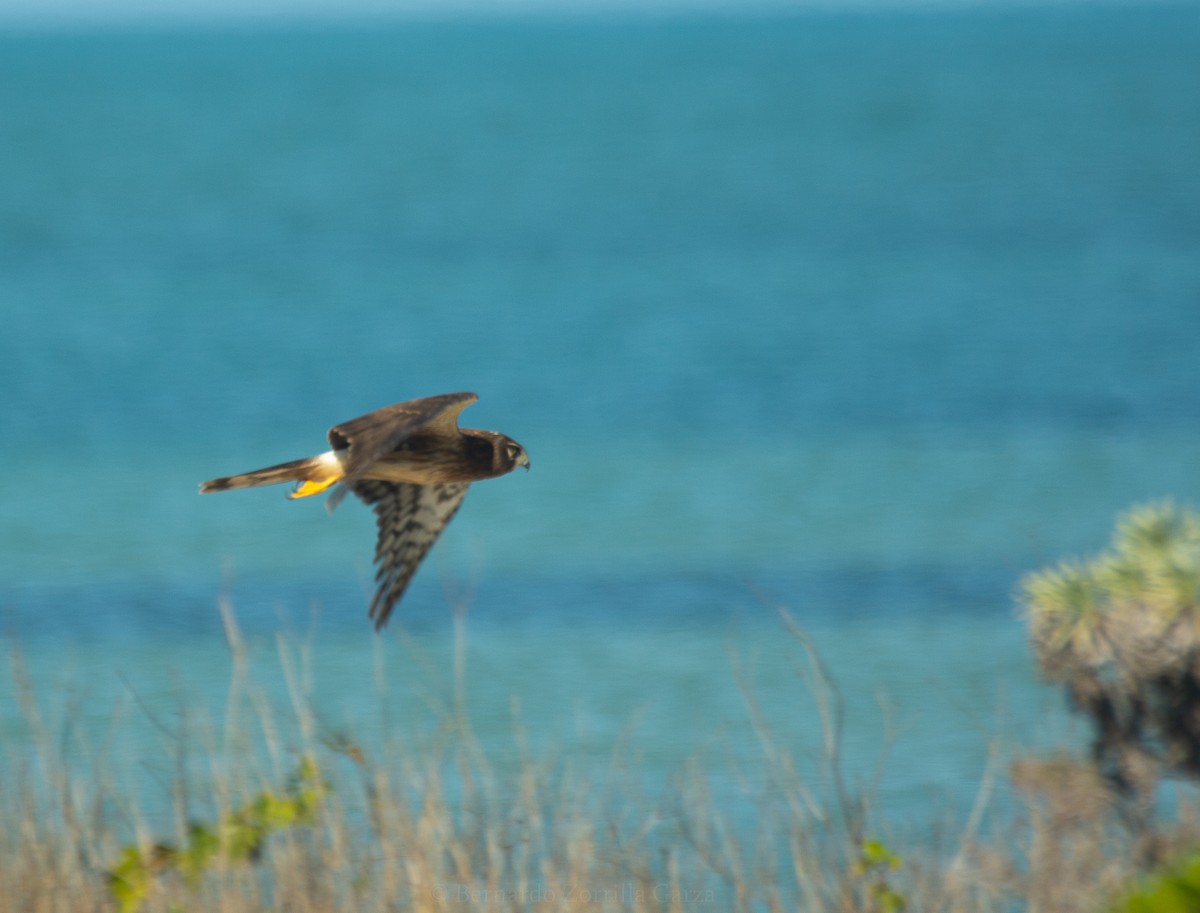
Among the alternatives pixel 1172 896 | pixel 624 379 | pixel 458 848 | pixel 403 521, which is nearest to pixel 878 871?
pixel 458 848

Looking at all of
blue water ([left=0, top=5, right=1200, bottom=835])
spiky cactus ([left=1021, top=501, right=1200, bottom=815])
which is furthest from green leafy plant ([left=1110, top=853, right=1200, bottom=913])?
spiky cactus ([left=1021, top=501, right=1200, bottom=815])

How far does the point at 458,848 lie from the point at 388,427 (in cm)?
133

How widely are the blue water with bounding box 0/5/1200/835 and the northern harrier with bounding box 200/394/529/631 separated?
0.36m

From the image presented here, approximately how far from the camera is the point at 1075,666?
22.8ft

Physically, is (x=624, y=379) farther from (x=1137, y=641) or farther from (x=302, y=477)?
(x=302, y=477)

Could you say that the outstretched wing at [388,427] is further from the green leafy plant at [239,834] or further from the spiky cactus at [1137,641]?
the spiky cactus at [1137,641]

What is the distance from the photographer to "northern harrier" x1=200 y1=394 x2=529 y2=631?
5.22m

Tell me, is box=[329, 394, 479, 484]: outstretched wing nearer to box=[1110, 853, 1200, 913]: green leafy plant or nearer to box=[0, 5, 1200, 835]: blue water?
box=[0, 5, 1200, 835]: blue water

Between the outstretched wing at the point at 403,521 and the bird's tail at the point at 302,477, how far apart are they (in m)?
0.73

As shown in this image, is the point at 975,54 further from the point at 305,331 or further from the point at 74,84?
the point at 305,331

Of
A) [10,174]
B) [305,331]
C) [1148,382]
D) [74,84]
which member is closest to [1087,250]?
[1148,382]

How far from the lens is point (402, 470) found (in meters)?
5.86

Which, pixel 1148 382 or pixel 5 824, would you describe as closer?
pixel 5 824

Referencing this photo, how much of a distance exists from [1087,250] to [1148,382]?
8.27 metres
